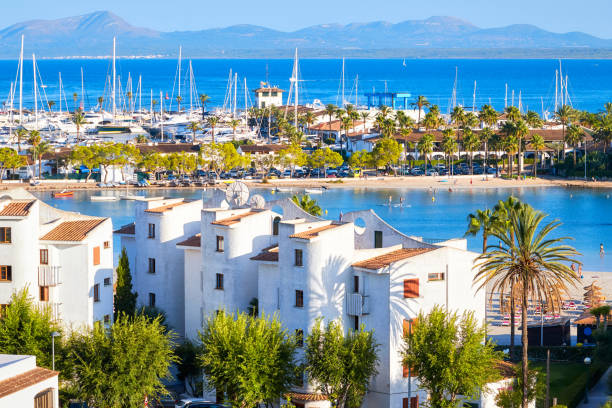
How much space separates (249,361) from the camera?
34.4 meters

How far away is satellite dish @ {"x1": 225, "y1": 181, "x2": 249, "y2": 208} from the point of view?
47.3 m

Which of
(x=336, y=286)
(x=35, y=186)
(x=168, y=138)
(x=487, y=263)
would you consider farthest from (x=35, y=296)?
(x=168, y=138)

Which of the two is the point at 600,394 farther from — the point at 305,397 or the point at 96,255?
the point at 96,255

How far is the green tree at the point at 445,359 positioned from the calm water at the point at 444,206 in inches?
2094

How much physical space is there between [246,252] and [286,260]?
13.1ft

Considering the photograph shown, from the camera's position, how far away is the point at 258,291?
39688 millimetres

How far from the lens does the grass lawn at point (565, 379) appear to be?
127 feet

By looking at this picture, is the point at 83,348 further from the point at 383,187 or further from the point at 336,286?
the point at 383,187

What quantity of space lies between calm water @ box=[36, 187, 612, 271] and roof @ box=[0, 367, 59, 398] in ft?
207

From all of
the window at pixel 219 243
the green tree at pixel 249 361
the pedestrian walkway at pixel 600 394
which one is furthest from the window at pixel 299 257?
the pedestrian walkway at pixel 600 394

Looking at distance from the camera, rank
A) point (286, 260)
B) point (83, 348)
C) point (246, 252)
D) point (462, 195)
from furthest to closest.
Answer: point (462, 195) → point (246, 252) → point (286, 260) → point (83, 348)

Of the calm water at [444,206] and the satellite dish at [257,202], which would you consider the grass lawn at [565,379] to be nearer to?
the satellite dish at [257,202]

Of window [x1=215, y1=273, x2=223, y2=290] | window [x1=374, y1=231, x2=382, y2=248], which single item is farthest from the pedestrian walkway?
window [x1=215, y1=273, x2=223, y2=290]

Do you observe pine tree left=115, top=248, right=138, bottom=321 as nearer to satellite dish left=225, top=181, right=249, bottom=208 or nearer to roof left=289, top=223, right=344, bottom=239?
satellite dish left=225, top=181, right=249, bottom=208
